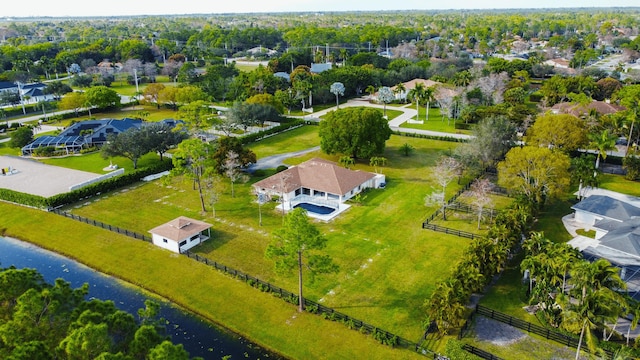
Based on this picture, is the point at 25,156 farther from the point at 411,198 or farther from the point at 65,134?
the point at 411,198

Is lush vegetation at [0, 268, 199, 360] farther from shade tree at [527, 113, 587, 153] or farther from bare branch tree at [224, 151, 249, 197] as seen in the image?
shade tree at [527, 113, 587, 153]

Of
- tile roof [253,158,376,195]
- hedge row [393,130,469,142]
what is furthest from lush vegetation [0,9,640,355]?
tile roof [253,158,376,195]

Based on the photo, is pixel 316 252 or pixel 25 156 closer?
pixel 316 252

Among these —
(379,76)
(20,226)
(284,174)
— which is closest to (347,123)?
(284,174)

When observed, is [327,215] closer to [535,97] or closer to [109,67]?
[535,97]

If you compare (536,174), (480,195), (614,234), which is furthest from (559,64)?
(614,234)
